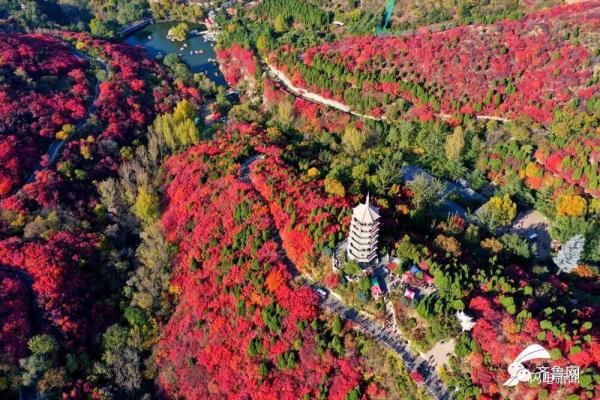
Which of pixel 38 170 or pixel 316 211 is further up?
pixel 316 211

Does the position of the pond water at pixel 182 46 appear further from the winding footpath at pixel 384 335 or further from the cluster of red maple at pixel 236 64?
the winding footpath at pixel 384 335

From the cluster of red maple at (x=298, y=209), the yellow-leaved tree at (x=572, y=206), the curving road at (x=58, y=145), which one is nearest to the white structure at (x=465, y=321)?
the cluster of red maple at (x=298, y=209)

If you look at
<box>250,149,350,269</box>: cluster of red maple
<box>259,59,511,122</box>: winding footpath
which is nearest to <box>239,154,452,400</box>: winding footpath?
<box>250,149,350,269</box>: cluster of red maple

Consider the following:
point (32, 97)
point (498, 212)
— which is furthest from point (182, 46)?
point (498, 212)

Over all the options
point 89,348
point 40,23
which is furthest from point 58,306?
point 40,23

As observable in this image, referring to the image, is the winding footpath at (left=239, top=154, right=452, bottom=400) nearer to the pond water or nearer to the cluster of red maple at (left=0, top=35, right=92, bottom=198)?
the cluster of red maple at (left=0, top=35, right=92, bottom=198)

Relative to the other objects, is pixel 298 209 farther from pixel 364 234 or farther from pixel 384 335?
pixel 384 335

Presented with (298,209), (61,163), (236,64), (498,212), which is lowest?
(61,163)
